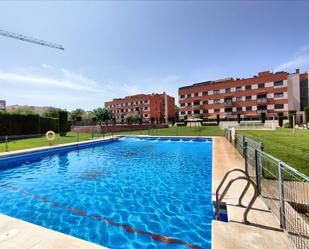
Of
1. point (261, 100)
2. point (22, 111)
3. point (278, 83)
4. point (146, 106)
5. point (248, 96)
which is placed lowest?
point (22, 111)

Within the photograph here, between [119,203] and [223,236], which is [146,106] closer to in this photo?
[119,203]

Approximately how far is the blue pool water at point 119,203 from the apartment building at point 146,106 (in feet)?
201

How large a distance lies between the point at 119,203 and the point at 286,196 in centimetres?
449

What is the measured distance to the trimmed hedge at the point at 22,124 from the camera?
2334cm

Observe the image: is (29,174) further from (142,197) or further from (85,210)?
(142,197)

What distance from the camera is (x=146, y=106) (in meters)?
72.7

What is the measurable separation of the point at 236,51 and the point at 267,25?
351 cm

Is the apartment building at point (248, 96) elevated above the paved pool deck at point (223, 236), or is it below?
above

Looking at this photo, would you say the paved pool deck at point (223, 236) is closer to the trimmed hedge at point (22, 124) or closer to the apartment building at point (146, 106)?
the trimmed hedge at point (22, 124)

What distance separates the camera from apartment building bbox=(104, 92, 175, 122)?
7206 centimetres

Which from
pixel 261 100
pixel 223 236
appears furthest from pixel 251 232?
pixel 261 100

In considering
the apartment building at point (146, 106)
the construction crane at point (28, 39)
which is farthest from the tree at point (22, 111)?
the apartment building at point (146, 106)

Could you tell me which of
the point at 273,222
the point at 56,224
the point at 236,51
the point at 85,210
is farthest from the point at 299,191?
the point at 236,51

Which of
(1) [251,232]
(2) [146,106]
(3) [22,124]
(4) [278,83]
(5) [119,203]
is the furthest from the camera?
(2) [146,106]
